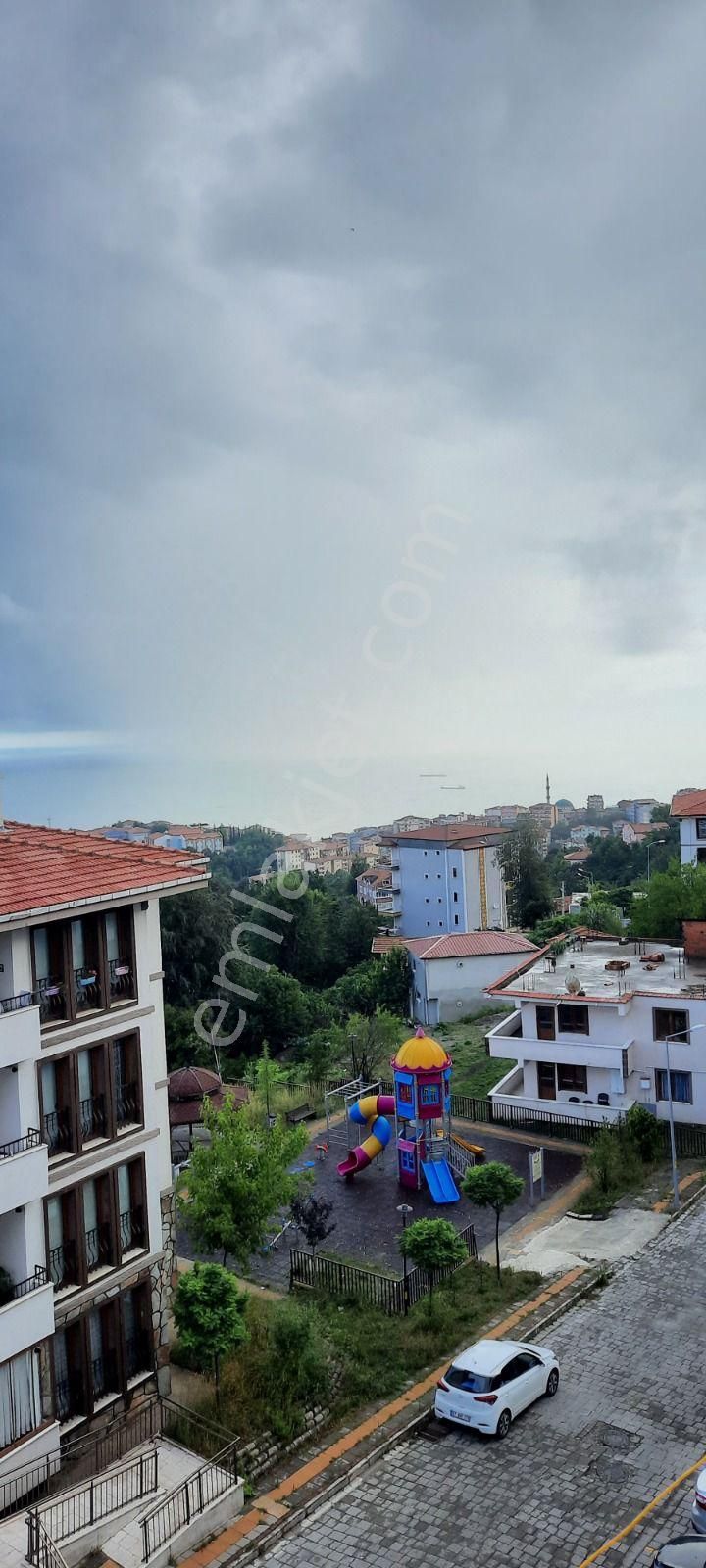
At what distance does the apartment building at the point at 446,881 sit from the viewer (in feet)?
262

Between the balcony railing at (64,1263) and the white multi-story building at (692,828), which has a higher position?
the white multi-story building at (692,828)

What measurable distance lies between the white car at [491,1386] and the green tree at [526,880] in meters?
64.2

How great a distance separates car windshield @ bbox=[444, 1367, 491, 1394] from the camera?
52.7ft

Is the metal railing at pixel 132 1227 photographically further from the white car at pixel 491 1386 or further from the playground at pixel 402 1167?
the playground at pixel 402 1167

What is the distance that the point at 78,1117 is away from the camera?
51.8 feet

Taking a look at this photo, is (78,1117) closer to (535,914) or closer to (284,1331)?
(284,1331)

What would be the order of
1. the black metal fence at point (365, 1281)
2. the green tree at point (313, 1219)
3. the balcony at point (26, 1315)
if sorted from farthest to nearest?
the green tree at point (313, 1219) → the black metal fence at point (365, 1281) → the balcony at point (26, 1315)

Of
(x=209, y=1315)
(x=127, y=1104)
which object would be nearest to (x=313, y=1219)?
(x=209, y=1315)

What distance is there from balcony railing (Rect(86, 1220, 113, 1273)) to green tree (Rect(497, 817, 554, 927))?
66.1 meters

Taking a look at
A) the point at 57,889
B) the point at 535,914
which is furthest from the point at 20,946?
the point at 535,914

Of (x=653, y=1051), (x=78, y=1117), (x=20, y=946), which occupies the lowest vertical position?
(x=653, y=1051)

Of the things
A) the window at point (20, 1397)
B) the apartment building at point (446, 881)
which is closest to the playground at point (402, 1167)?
the window at point (20, 1397)

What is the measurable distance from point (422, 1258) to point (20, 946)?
34.2 feet

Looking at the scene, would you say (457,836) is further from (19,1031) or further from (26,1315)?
(26,1315)
